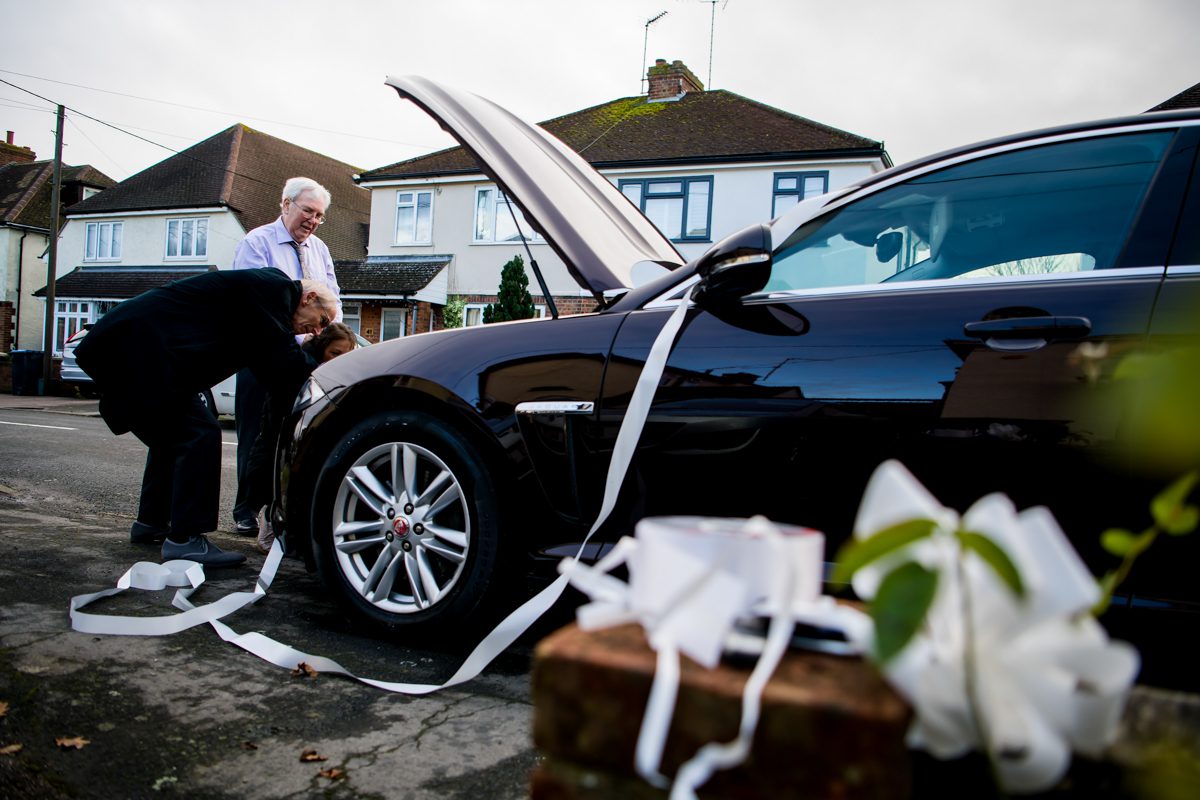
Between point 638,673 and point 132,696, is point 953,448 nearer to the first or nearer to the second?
point 638,673

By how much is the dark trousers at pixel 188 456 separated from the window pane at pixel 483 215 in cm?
2072

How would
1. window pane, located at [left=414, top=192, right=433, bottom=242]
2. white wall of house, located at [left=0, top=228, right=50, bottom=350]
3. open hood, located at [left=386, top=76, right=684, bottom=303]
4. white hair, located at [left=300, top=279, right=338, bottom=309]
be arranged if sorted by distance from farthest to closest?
1. white wall of house, located at [left=0, top=228, right=50, bottom=350]
2. window pane, located at [left=414, top=192, right=433, bottom=242]
3. white hair, located at [left=300, top=279, right=338, bottom=309]
4. open hood, located at [left=386, top=76, right=684, bottom=303]

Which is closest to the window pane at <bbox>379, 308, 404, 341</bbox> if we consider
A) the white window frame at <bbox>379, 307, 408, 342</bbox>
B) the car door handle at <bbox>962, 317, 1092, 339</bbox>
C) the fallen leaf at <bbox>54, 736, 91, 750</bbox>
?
the white window frame at <bbox>379, 307, 408, 342</bbox>

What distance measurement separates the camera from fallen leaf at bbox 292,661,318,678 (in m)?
2.65

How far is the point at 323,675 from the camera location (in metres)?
2.67

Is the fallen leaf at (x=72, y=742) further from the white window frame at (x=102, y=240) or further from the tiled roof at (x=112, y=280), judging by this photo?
the white window frame at (x=102, y=240)

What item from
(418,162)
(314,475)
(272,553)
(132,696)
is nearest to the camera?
→ (132,696)

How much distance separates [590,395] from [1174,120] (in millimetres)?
1805

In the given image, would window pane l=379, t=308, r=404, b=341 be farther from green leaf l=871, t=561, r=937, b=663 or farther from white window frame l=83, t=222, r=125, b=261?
green leaf l=871, t=561, r=937, b=663

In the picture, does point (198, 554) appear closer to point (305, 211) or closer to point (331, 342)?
point (331, 342)

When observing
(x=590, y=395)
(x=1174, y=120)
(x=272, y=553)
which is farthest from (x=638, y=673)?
(x=272, y=553)

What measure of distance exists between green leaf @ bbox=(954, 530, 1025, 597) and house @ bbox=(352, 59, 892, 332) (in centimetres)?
2013

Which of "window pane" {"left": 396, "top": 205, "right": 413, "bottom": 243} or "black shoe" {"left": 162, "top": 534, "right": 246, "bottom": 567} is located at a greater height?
"window pane" {"left": 396, "top": 205, "right": 413, "bottom": 243}

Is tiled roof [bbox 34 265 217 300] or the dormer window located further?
tiled roof [bbox 34 265 217 300]
